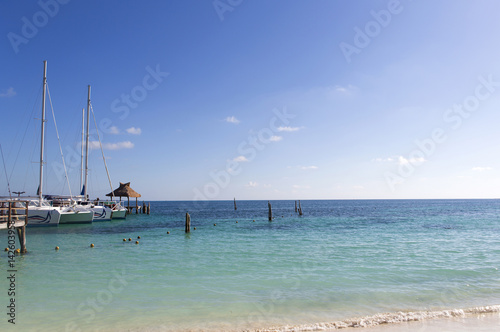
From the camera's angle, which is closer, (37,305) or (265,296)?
(37,305)

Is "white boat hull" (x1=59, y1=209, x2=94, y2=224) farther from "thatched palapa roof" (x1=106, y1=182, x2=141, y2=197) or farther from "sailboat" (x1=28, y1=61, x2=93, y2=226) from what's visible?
"thatched palapa roof" (x1=106, y1=182, x2=141, y2=197)

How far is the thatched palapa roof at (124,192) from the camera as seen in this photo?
2106 inches

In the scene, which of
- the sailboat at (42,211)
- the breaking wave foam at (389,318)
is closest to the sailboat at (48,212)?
the sailboat at (42,211)

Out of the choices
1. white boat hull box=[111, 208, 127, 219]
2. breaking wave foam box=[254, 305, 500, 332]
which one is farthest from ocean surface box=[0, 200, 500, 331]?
white boat hull box=[111, 208, 127, 219]

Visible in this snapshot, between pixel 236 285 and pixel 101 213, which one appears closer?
pixel 236 285

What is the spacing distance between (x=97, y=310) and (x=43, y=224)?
30.5 metres

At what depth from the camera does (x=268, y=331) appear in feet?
26.3

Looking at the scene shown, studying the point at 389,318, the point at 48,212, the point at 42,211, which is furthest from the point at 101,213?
the point at 389,318

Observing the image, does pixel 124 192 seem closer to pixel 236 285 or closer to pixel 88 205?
pixel 88 205

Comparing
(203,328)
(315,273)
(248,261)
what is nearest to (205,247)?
(248,261)

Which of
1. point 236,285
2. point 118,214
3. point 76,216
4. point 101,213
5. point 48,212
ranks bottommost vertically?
point 236,285

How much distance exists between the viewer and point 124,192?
177ft

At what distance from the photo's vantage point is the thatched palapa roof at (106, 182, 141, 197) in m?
53.5

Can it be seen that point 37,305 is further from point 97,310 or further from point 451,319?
point 451,319
